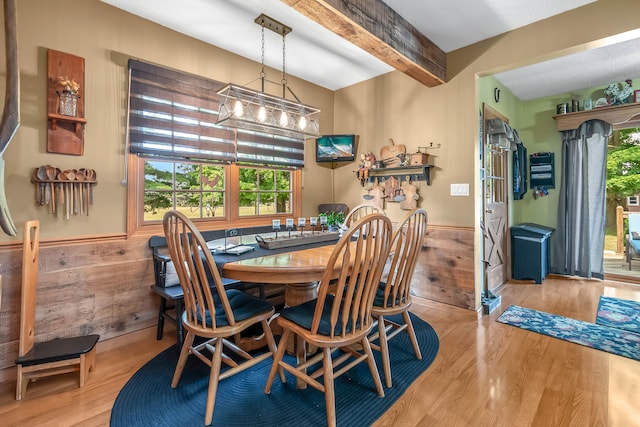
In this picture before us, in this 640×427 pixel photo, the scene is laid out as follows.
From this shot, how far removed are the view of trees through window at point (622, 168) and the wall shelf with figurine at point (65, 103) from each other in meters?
6.34

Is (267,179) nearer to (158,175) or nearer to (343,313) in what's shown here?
(158,175)

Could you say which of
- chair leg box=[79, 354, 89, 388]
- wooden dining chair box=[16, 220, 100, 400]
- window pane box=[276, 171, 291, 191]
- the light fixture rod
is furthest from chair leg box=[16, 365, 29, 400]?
the light fixture rod

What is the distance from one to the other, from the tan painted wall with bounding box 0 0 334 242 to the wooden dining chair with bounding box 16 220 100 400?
24 centimetres

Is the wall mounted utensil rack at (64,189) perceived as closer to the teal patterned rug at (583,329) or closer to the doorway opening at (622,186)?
the teal patterned rug at (583,329)

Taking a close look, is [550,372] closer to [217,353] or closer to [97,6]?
[217,353]

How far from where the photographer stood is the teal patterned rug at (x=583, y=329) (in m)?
2.32

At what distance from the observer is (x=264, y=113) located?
235 cm

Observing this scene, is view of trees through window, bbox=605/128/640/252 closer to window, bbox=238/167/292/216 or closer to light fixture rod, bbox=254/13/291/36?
window, bbox=238/167/292/216

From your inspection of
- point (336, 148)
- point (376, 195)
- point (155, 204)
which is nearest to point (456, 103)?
point (376, 195)

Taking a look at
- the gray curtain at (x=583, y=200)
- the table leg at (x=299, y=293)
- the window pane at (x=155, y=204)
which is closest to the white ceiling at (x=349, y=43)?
the gray curtain at (x=583, y=200)

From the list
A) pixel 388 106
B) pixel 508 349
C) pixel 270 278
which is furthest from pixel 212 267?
pixel 388 106

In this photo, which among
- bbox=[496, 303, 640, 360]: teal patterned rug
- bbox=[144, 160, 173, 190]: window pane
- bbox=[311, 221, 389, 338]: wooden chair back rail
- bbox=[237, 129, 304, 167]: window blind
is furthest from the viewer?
bbox=[237, 129, 304, 167]: window blind

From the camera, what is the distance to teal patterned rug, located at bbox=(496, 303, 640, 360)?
2322 mm

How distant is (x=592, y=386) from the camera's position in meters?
1.84
